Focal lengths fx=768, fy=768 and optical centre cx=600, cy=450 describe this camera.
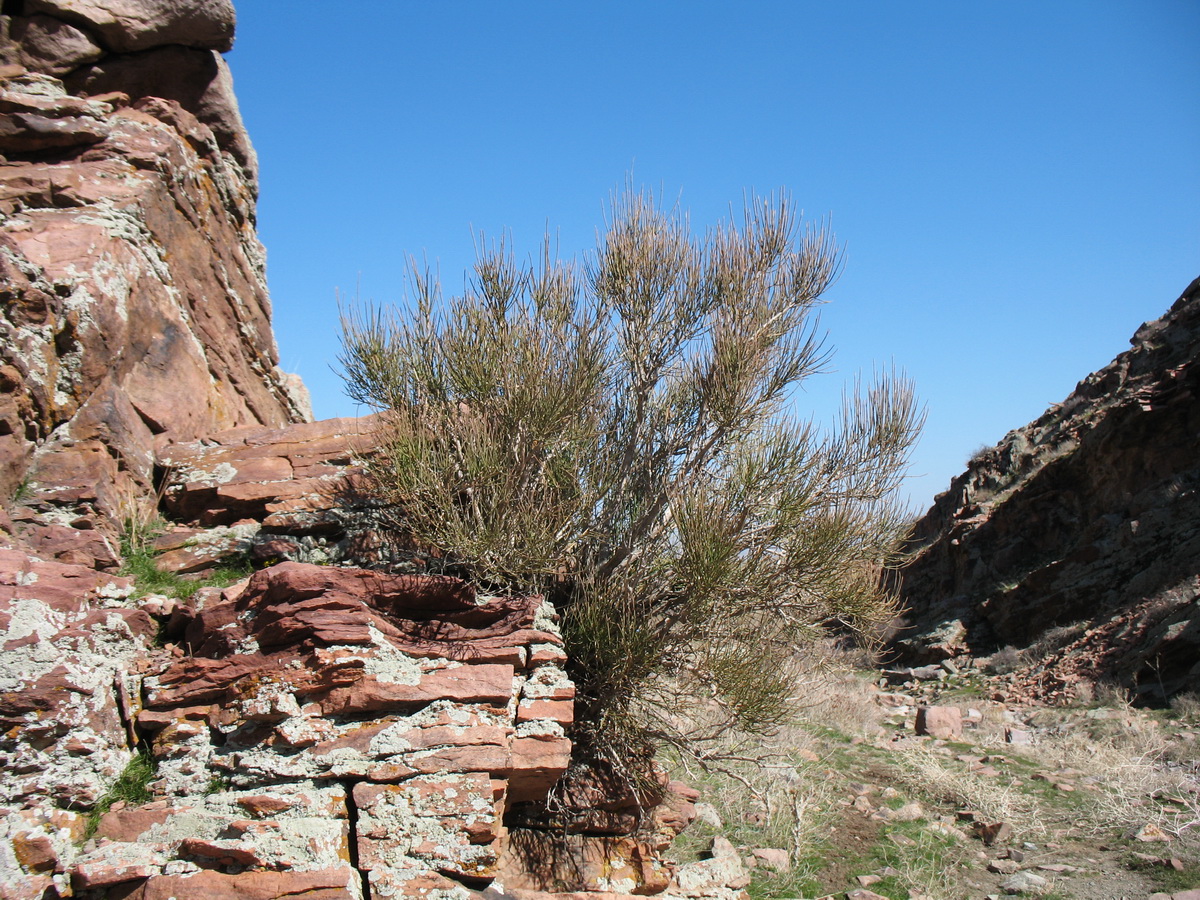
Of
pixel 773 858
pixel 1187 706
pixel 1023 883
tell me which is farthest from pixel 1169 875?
pixel 1187 706

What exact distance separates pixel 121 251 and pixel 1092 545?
54.8 ft

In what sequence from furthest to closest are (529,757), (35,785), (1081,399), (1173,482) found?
(1081,399) < (1173,482) < (529,757) < (35,785)

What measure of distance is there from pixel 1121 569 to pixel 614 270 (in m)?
12.1

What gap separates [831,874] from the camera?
6570 millimetres

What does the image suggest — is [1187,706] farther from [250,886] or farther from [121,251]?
[121,251]

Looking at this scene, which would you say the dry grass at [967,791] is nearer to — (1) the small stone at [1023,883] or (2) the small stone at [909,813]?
(2) the small stone at [909,813]

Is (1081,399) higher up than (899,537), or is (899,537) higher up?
(1081,399)

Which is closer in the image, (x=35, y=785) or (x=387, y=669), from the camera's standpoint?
(x=35, y=785)

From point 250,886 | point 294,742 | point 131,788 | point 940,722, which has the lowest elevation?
point 940,722

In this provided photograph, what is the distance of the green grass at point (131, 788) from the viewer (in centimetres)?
420

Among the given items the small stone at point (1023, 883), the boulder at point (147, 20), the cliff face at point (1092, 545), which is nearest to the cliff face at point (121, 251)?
the boulder at point (147, 20)

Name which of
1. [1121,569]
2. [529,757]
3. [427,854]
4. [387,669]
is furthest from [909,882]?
[1121,569]

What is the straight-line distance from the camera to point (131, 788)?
4.36 m

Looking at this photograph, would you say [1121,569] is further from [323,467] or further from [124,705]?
[124,705]
